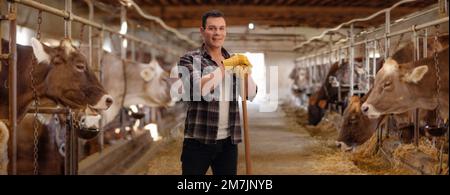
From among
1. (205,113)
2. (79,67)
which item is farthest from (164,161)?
(205,113)

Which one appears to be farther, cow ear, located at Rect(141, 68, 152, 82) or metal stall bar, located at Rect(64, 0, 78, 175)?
cow ear, located at Rect(141, 68, 152, 82)

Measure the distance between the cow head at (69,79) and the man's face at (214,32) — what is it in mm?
1073

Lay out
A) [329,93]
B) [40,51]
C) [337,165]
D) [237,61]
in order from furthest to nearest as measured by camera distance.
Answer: [329,93] → [337,165] → [40,51] → [237,61]

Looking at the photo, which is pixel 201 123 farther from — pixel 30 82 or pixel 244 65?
pixel 30 82

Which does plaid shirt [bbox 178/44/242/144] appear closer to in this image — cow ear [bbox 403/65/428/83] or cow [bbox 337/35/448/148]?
cow ear [bbox 403/65/428/83]

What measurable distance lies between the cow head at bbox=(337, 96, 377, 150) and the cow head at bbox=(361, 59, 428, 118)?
48cm

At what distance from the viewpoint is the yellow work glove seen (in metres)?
1.64

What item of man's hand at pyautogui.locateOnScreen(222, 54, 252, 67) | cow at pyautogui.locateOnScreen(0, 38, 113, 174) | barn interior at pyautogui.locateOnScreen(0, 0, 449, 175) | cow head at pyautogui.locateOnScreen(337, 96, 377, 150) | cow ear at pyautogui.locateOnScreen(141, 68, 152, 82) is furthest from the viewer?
cow ear at pyautogui.locateOnScreen(141, 68, 152, 82)

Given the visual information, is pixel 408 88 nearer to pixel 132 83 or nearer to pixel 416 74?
pixel 416 74

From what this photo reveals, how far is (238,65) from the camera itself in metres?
1.65

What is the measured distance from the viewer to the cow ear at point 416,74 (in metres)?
2.14

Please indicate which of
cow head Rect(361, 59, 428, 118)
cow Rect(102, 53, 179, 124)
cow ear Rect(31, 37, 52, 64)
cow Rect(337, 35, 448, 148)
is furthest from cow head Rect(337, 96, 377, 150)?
cow ear Rect(31, 37, 52, 64)

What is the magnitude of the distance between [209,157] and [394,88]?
1.04 m

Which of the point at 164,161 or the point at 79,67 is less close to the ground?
the point at 79,67
